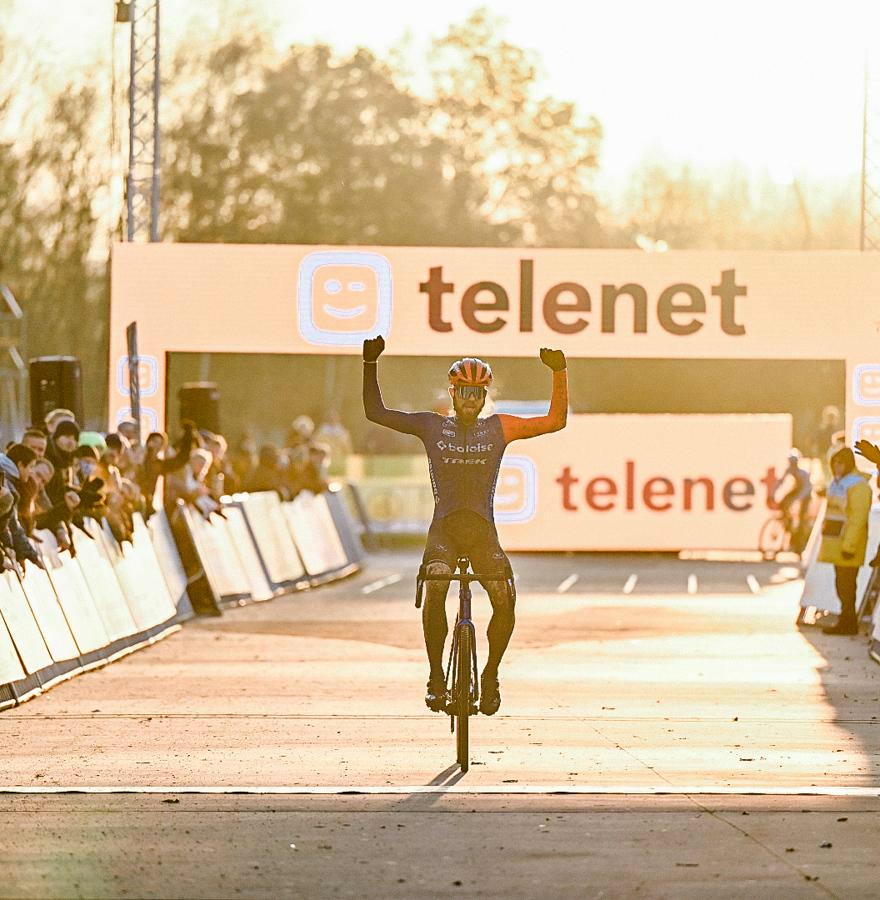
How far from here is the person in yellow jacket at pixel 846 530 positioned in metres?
21.1

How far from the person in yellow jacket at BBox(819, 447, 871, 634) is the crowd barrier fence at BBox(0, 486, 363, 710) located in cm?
581

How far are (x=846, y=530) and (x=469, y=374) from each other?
10.2 metres

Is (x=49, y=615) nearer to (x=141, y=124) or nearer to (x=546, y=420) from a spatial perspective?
(x=546, y=420)

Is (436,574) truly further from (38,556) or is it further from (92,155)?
(92,155)

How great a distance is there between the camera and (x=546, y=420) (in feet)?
38.2

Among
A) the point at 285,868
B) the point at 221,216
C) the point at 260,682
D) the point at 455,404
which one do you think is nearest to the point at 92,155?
the point at 221,216

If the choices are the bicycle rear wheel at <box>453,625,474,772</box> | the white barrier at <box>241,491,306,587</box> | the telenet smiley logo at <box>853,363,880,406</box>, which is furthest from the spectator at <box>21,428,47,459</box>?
the telenet smiley logo at <box>853,363,880,406</box>

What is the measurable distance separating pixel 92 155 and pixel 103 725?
35.4 m

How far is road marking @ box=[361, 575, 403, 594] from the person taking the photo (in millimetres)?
28297

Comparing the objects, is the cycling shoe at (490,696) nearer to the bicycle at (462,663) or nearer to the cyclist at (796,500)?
the bicycle at (462,663)

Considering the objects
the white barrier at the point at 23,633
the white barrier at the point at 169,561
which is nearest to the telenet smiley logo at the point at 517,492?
the white barrier at the point at 169,561

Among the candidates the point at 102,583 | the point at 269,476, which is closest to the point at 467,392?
the point at 102,583

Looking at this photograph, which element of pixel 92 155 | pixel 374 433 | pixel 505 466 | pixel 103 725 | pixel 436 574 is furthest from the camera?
pixel 374 433

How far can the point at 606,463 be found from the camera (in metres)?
33.0
